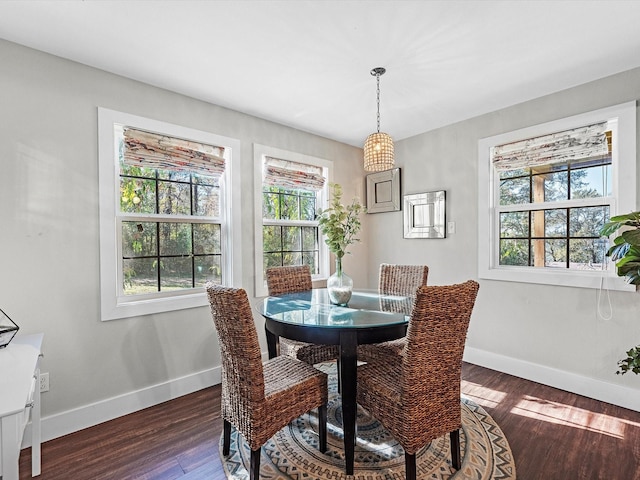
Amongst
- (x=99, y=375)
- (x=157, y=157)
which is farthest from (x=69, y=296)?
(x=157, y=157)

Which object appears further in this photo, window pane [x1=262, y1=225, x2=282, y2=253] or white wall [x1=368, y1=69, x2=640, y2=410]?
window pane [x1=262, y1=225, x2=282, y2=253]

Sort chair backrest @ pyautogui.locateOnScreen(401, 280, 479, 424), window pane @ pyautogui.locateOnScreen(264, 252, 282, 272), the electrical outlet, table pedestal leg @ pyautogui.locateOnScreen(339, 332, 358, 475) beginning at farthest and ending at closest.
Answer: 1. window pane @ pyautogui.locateOnScreen(264, 252, 282, 272)
2. the electrical outlet
3. table pedestal leg @ pyautogui.locateOnScreen(339, 332, 358, 475)
4. chair backrest @ pyautogui.locateOnScreen(401, 280, 479, 424)

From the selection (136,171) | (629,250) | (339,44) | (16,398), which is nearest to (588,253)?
(629,250)

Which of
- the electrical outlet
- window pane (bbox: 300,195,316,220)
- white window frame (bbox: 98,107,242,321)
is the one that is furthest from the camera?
window pane (bbox: 300,195,316,220)

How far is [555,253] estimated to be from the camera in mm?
2871

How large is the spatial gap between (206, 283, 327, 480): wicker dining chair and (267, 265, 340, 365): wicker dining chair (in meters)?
0.54

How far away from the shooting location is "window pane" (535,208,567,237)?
9.23 ft

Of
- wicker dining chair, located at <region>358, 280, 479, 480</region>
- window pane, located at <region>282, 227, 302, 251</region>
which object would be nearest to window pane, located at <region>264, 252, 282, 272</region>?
window pane, located at <region>282, 227, 302, 251</region>

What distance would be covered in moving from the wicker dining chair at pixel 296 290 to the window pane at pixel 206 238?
61 cm

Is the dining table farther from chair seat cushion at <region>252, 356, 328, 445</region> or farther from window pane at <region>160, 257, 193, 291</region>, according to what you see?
window pane at <region>160, 257, 193, 291</region>

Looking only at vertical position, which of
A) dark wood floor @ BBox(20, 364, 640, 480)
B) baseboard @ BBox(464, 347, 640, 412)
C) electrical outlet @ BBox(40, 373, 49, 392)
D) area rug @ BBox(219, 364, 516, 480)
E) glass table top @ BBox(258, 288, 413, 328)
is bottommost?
dark wood floor @ BBox(20, 364, 640, 480)

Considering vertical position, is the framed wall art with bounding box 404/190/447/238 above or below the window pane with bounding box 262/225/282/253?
above

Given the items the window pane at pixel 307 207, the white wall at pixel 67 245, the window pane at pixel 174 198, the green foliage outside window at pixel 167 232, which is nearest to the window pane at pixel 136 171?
the green foliage outside window at pixel 167 232

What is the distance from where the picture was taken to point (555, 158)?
281 centimetres
